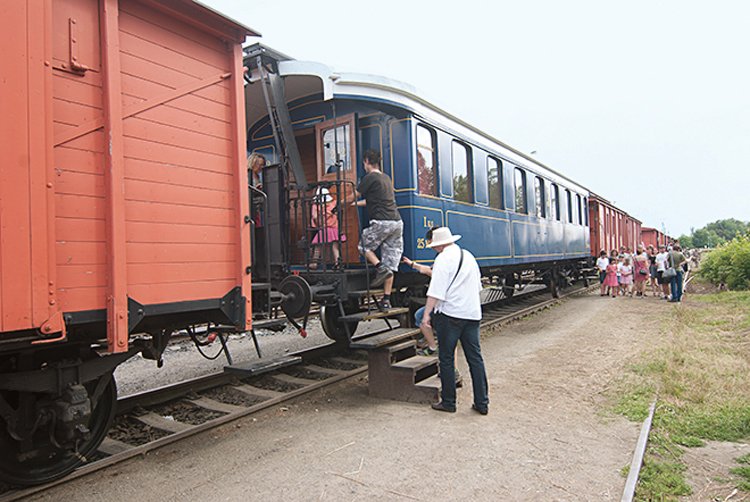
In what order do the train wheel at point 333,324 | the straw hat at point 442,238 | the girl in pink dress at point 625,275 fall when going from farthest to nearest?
the girl in pink dress at point 625,275 → the train wheel at point 333,324 → the straw hat at point 442,238

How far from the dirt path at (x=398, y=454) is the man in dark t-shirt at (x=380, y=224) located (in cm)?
137

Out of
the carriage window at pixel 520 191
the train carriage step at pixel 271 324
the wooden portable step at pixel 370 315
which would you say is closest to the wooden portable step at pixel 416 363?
the wooden portable step at pixel 370 315

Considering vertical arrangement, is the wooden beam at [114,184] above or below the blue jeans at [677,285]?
above

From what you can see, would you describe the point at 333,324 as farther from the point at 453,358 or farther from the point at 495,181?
the point at 495,181

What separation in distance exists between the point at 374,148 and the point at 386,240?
1.44m

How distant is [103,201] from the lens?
10.3 feet

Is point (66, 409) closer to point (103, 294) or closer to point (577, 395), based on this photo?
point (103, 294)

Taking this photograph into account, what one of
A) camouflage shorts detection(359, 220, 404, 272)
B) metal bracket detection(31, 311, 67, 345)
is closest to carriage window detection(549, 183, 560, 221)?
camouflage shorts detection(359, 220, 404, 272)

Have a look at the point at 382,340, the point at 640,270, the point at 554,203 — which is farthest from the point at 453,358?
the point at 640,270

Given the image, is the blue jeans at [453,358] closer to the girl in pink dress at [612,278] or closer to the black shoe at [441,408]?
the black shoe at [441,408]

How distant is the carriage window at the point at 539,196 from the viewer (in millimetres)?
11755

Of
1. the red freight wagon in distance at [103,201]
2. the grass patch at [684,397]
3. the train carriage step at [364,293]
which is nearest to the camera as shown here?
the red freight wagon in distance at [103,201]

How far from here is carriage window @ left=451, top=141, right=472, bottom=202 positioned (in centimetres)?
779

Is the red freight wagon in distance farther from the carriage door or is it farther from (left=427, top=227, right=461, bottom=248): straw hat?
the carriage door
